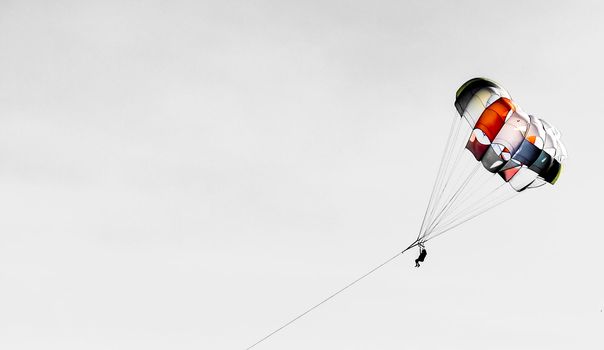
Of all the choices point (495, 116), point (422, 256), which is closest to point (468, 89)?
point (495, 116)

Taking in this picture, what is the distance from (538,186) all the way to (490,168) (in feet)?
7.22

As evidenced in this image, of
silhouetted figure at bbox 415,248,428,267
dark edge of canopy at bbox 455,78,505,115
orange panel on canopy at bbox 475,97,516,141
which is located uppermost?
dark edge of canopy at bbox 455,78,505,115

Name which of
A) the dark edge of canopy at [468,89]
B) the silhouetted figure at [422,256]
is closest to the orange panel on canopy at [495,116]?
the dark edge of canopy at [468,89]

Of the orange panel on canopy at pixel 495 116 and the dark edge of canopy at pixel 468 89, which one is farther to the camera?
the dark edge of canopy at pixel 468 89

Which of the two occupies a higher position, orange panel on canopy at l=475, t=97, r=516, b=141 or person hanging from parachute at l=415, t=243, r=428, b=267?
orange panel on canopy at l=475, t=97, r=516, b=141

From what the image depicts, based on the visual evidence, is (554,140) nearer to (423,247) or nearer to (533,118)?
(533,118)

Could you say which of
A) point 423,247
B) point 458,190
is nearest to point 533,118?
point 458,190

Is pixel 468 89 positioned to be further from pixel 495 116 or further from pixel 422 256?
pixel 422 256

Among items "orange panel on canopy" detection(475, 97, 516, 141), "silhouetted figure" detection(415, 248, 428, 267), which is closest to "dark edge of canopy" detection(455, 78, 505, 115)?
"orange panel on canopy" detection(475, 97, 516, 141)

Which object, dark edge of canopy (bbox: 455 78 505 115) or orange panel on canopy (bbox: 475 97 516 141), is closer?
orange panel on canopy (bbox: 475 97 516 141)

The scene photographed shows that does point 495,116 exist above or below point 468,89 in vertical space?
below

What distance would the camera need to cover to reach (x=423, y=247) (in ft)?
95.5

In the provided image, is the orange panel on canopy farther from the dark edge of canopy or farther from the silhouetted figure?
the silhouetted figure

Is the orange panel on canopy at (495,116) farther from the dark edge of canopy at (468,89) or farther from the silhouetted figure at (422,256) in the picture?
the silhouetted figure at (422,256)
